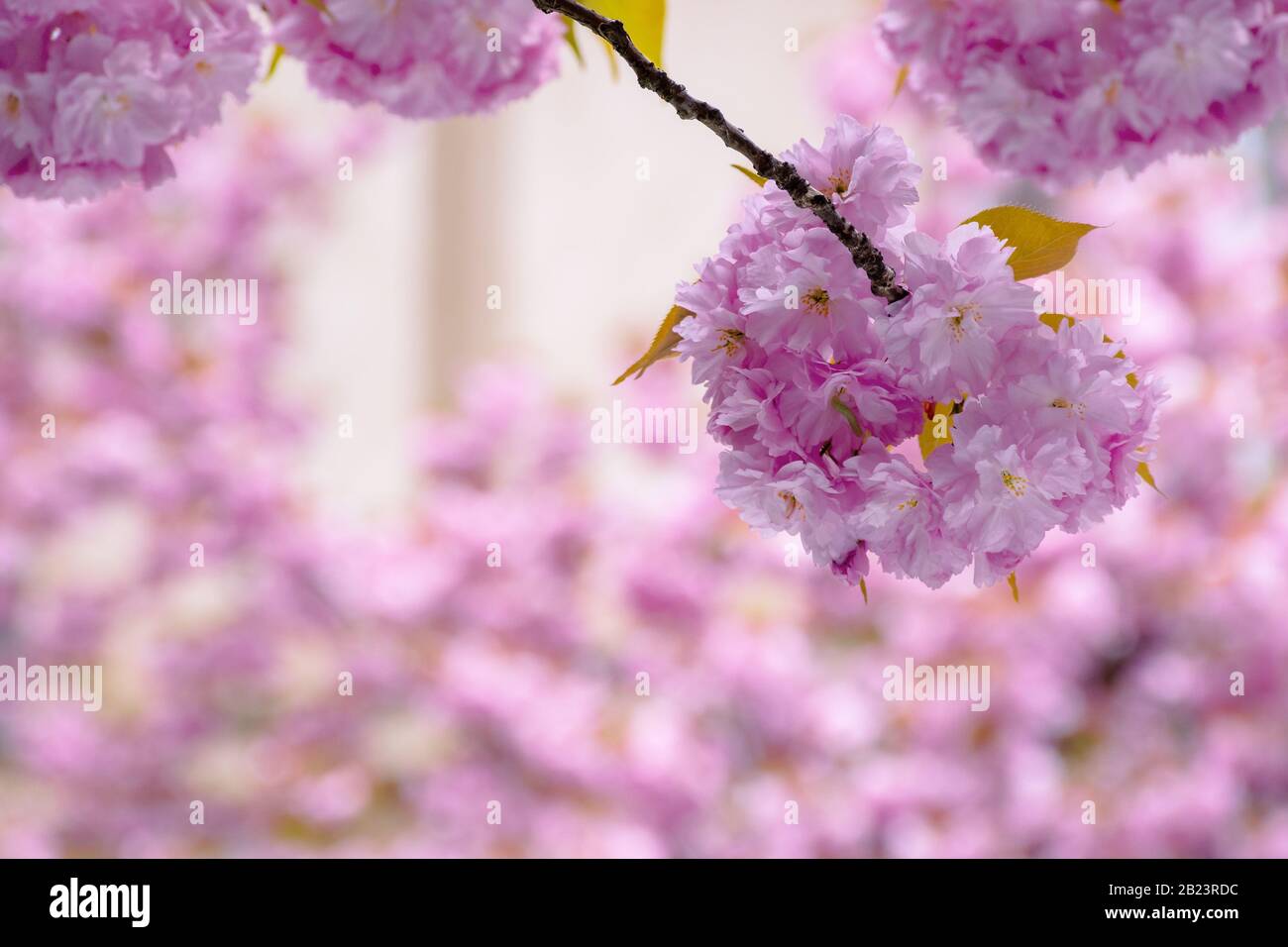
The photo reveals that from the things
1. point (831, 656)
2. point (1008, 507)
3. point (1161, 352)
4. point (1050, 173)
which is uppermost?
point (1161, 352)

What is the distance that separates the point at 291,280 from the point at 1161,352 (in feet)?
6.61

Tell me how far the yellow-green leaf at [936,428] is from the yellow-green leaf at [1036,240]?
73 millimetres

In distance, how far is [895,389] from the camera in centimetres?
47

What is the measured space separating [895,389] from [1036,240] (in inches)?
4.2

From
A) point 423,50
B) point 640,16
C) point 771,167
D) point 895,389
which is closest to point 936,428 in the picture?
point 895,389

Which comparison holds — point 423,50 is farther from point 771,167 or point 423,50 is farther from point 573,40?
point 771,167

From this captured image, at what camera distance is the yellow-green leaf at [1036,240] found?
0.50m

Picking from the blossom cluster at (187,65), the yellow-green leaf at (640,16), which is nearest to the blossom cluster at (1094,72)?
the yellow-green leaf at (640,16)

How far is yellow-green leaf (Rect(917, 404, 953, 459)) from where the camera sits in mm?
485

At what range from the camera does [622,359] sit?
103 inches

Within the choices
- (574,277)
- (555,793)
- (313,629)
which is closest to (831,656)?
(555,793)

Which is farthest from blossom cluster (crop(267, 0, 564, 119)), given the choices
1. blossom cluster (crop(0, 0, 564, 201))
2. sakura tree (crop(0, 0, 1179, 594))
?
sakura tree (crop(0, 0, 1179, 594))

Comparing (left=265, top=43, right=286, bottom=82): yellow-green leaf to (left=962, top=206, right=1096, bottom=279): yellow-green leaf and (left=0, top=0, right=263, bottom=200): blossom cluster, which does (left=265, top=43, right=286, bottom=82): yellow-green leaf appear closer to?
(left=0, top=0, right=263, bottom=200): blossom cluster
